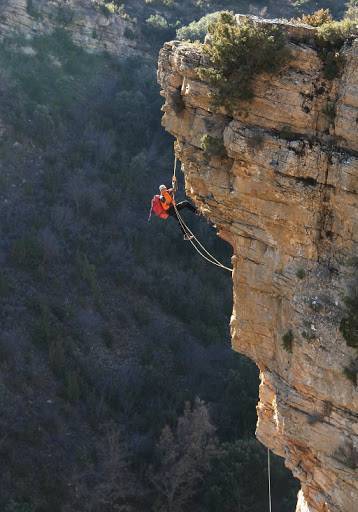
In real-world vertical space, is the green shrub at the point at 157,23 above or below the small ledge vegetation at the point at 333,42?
below

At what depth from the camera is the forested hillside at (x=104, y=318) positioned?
18.0 meters

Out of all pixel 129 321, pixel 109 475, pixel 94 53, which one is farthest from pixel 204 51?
pixel 94 53

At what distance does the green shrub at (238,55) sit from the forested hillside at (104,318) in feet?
38.5

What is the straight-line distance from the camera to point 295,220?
9.01 metres

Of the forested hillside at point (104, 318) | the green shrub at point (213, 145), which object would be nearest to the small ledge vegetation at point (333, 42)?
the green shrub at point (213, 145)

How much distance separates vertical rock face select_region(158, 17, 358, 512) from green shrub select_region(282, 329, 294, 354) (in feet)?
0.05

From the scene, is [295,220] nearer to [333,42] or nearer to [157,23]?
[333,42]

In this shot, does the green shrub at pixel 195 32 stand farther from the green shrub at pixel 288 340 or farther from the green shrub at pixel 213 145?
the green shrub at pixel 288 340

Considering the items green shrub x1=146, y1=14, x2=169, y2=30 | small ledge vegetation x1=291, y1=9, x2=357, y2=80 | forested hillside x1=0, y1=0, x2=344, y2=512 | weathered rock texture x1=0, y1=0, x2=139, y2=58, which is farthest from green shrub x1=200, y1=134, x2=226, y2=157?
green shrub x1=146, y1=14, x2=169, y2=30

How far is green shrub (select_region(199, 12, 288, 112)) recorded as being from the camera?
27.6ft

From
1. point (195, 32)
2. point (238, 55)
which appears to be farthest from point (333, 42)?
point (195, 32)

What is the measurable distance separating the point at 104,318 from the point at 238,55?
586 inches

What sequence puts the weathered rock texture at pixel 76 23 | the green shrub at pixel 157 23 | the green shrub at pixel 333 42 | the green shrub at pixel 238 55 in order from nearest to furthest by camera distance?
1. the green shrub at pixel 333 42
2. the green shrub at pixel 238 55
3. the weathered rock texture at pixel 76 23
4. the green shrub at pixel 157 23

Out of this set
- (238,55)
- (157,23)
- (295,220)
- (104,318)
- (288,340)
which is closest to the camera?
(238,55)
